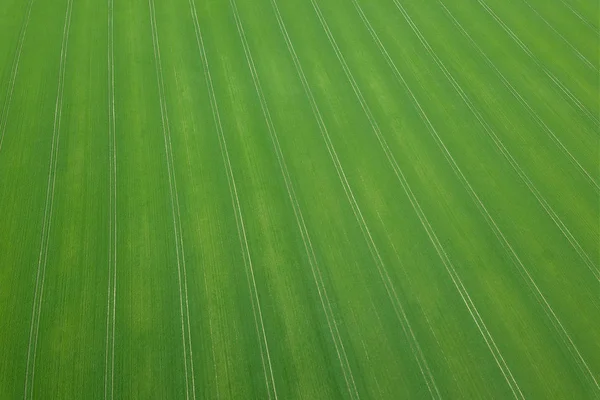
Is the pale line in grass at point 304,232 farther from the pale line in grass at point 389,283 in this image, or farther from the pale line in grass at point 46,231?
the pale line in grass at point 46,231

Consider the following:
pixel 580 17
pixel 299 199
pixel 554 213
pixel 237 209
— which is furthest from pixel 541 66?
pixel 237 209

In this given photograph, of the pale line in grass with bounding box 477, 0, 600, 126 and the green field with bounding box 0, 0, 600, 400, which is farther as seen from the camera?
the pale line in grass with bounding box 477, 0, 600, 126

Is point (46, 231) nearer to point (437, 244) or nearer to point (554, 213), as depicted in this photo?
point (437, 244)

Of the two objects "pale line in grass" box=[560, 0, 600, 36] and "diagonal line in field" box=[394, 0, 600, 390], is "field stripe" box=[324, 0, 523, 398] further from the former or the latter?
"pale line in grass" box=[560, 0, 600, 36]

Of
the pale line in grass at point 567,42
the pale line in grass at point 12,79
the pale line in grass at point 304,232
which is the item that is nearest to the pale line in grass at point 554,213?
the pale line in grass at point 567,42

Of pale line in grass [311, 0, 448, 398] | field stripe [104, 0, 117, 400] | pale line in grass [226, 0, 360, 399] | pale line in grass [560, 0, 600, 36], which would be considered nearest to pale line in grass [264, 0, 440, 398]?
A: pale line in grass [311, 0, 448, 398]

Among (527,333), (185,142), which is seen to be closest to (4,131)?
(185,142)
